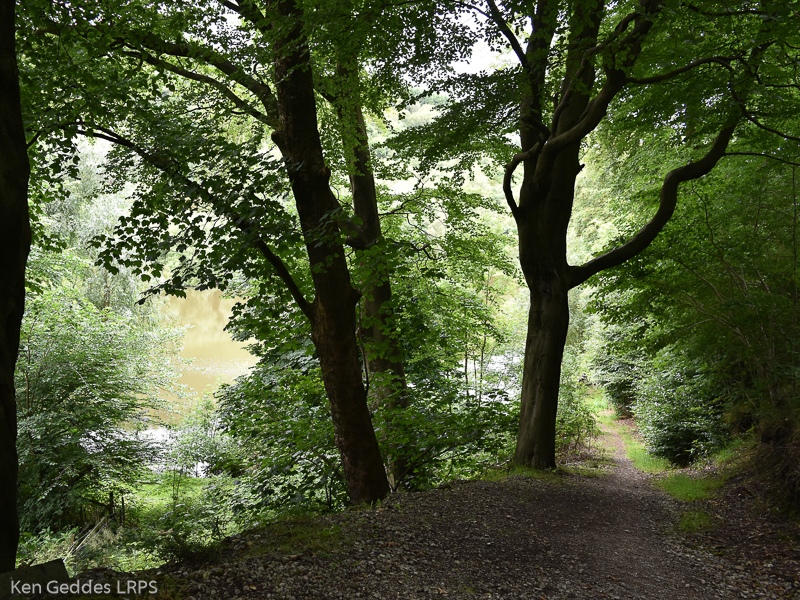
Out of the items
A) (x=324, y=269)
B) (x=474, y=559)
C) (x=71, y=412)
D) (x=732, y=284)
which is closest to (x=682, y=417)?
(x=732, y=284)

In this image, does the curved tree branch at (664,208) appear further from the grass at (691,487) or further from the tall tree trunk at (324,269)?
the tall tree trunk at (324,269)

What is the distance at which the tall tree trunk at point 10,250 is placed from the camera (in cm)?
263

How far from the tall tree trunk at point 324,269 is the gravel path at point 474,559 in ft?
1.83

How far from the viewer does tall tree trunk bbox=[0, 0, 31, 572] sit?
8.62 feet

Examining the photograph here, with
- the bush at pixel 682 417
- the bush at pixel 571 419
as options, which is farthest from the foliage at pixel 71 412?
the bush at pixel 682 417

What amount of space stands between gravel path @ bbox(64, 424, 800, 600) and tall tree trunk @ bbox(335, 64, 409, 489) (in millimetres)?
1543

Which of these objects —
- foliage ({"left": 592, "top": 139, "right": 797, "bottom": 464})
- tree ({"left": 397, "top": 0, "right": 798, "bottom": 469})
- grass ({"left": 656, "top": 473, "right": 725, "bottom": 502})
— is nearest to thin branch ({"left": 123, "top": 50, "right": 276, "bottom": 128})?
tree ({"left": 397, "top": 0, "right": 798, "bottom": 469})

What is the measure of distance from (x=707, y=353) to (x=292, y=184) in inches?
289

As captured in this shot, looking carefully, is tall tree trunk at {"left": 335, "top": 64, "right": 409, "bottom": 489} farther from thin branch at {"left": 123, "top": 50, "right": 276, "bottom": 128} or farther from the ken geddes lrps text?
the ken geddes lrps text

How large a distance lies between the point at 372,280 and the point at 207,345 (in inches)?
1217

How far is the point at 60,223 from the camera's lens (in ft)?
51.2

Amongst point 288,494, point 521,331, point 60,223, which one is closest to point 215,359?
point 60,223

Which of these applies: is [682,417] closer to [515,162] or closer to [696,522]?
[696,522]

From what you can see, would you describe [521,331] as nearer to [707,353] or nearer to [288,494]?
[707,353]
